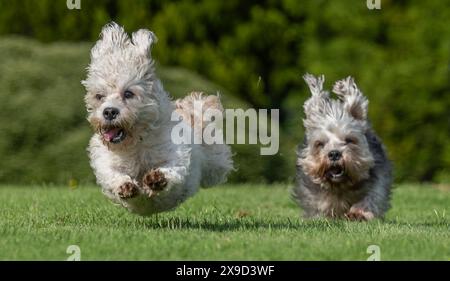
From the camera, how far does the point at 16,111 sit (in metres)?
15.8

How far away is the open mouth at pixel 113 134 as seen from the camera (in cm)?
818

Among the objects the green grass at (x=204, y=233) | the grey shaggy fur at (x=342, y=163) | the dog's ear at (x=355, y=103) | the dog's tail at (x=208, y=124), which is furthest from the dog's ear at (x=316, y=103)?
the green grass at (x=204, y=233)

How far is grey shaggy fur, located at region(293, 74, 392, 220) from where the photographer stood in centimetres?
971

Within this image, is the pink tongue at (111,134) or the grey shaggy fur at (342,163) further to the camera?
the grey shaggy fur at (342,163)

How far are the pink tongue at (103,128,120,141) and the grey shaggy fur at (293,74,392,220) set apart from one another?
2236mm

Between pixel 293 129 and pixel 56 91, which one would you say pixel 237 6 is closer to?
pixel 293 129

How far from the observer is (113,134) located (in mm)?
8203

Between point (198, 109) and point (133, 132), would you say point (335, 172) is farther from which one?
point (133, 132)

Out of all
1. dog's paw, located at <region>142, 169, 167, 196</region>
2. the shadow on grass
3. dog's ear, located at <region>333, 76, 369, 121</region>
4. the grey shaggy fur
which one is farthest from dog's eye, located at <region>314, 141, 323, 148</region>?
dog's paw, located at <region>142, 169, 167, 196</region>

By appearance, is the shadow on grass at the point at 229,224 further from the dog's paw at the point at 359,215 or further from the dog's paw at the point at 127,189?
the dog's paw at the point at 359,215

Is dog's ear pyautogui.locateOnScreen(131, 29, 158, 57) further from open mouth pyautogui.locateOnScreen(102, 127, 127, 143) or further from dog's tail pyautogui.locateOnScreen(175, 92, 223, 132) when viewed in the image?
dog's tail pyautogui.locateOnScreen(175, 92, 223, 132)

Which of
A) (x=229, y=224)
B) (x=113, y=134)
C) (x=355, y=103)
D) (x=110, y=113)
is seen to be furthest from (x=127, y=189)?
(x=355, y=103)

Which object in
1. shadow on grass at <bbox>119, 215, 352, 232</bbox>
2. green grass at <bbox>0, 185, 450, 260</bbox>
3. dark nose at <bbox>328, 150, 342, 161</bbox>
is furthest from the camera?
dark nose at <bbox>328, 150, 342, 161</bbox>
